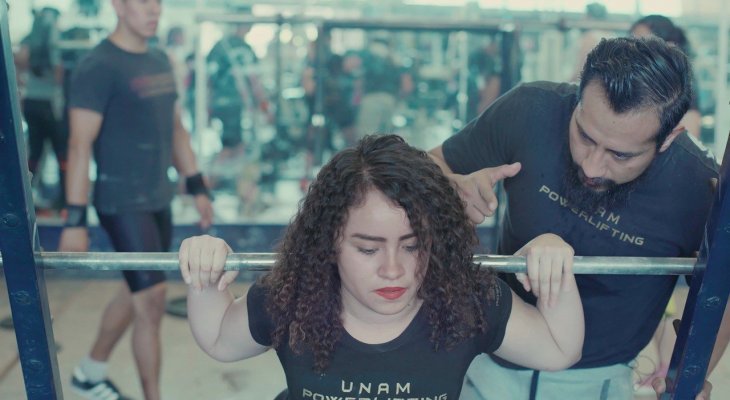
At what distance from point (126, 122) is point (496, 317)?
181cm

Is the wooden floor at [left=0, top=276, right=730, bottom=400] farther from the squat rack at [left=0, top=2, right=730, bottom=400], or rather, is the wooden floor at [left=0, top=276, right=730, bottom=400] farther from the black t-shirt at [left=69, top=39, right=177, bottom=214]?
the squat rack at [left=0, top=2, right=730, bottom=400]

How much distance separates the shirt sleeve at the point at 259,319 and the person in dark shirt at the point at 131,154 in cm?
139

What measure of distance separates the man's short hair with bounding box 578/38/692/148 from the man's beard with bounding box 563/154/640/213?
12 cm

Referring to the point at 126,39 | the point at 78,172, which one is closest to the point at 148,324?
the point at 78,172

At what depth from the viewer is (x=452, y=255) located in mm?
1523

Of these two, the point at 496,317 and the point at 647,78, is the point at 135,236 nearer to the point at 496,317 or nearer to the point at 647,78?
the point at 496,317

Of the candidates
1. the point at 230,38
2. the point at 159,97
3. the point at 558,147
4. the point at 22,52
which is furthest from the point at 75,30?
the point at 558,147

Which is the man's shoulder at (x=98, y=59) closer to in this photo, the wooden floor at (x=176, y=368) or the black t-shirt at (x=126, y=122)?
the black t-shirt at (x=126, y=122)

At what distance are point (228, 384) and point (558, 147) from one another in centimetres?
216

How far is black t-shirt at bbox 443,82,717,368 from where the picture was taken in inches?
66.1

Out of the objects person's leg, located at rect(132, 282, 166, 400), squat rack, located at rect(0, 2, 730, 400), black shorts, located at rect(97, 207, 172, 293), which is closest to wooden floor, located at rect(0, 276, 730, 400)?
person's leg, located at rect(132, 282, 166, 400)

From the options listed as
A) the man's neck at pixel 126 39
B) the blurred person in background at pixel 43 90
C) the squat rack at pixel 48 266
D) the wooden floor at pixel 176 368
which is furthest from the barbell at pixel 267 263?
the blurred person in background at pixel 43 90

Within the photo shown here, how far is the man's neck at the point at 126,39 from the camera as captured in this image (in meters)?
2.97

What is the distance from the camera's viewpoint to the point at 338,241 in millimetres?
1469
